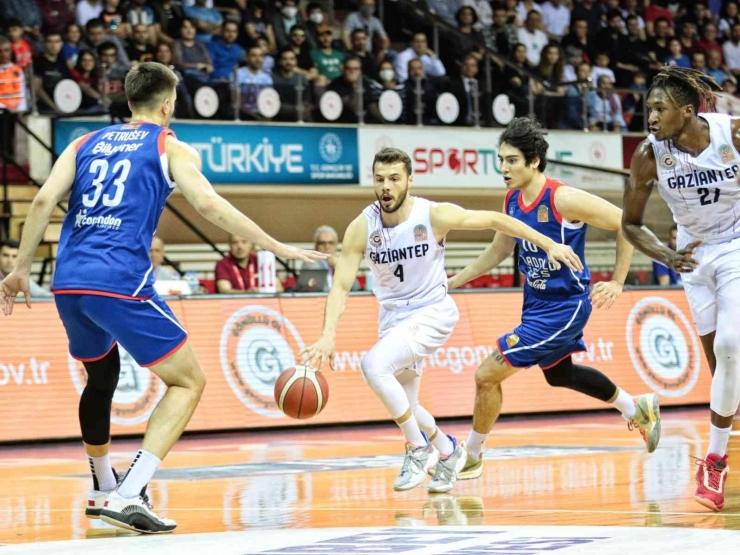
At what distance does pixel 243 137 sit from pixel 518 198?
11.6m

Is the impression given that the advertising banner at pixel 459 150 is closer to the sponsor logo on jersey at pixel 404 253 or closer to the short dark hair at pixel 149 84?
the sponsor logo on jersey at pixel 404 253

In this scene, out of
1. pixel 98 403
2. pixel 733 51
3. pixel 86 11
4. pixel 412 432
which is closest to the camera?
pixel 98 403

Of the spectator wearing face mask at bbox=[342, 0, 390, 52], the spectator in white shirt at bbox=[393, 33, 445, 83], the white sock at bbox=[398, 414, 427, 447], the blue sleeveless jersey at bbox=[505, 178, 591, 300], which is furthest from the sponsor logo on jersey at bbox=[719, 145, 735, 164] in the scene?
the spectator wearing face mask at bbox=[342, 0, 390, 52]

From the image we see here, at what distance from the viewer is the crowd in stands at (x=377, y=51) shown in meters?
17.9

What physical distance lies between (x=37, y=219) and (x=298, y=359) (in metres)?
6.99

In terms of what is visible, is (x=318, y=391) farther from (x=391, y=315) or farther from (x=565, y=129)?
(x=565, y=129)

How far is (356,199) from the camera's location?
74.3ft

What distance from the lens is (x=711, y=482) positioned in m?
6.66

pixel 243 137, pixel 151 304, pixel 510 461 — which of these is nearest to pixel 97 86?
pixel 243 137

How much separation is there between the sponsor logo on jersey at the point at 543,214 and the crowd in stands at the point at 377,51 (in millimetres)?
10079

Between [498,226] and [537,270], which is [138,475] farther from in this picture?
[537,270]

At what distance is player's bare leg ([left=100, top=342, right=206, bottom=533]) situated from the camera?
248 inches

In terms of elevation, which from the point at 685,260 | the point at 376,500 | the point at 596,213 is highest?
the point at 596,213

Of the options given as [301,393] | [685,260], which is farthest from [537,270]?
[685,260]
